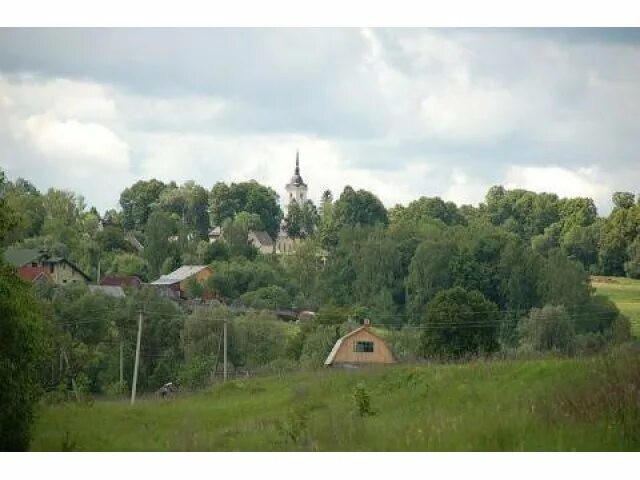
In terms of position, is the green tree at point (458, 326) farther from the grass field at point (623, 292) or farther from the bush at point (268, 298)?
the bush at point (268, 298)

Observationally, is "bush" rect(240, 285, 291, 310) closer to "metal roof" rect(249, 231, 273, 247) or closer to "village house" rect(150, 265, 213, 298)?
"village house" rect(150, 265, 213, 298)

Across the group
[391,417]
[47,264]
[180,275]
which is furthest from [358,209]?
[391,417]

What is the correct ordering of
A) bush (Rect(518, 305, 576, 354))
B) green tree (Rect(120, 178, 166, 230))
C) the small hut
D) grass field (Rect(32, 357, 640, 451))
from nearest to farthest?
grass field (Rect(32, 357, 640, 451)) < the small hut < bush (Rect(518, 305, 576, 354)) < green tree (Rect(120, 178, 166, 230))

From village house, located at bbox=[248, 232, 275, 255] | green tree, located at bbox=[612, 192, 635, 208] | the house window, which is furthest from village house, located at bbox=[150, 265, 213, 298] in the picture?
the house window

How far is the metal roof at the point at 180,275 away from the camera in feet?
190

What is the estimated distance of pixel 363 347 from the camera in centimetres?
3067

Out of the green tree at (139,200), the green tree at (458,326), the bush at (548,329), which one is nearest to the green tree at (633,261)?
the bush at (548,329)

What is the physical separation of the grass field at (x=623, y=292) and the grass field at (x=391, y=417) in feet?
95.4

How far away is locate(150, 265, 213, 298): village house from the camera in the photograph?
182ft

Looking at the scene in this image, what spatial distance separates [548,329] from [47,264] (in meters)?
25.4

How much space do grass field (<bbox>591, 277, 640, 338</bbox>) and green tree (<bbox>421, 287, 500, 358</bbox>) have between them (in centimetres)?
891

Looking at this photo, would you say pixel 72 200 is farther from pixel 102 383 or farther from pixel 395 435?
pixel 395 435

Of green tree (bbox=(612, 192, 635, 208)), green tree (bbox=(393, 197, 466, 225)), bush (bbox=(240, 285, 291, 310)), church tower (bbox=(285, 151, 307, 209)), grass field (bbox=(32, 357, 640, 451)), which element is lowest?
grass field (bbox=(32, 357, 640, 451))

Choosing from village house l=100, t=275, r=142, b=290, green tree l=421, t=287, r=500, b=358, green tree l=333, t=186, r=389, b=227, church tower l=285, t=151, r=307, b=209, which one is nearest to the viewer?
green tree l=421, t=287, r=500, b=358
